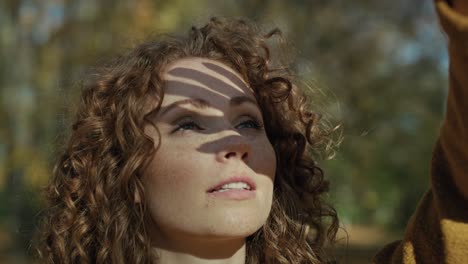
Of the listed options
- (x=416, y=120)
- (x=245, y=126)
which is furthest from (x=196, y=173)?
(x=416, y=120)

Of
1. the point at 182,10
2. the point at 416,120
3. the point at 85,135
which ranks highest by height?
the point at 85,135

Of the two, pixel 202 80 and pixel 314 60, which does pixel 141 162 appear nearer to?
pixel 202 80

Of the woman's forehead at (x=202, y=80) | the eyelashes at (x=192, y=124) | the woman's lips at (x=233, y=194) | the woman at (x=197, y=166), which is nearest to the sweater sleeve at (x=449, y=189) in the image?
the woman at (x=197, y=166)

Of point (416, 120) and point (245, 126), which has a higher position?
point (245, 126)

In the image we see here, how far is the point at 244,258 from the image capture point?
8.06 feet

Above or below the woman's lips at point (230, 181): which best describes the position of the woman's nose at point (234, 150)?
above

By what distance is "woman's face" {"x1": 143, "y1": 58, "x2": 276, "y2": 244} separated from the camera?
221 cm

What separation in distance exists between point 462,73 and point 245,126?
3.54 feet

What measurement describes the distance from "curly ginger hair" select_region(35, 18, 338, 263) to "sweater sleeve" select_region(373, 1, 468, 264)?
772 millimetres

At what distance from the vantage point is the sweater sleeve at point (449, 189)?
1.45 metres

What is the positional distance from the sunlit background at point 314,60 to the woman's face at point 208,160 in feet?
26.0

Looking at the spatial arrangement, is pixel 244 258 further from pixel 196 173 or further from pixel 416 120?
pixel 416 120

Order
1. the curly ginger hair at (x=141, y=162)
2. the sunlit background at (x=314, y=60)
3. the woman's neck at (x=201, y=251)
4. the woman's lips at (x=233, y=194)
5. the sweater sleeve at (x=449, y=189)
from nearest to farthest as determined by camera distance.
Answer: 1. the sweater sleeve at (x=449, y=189)
2. the woman's lips at (x=233, y=194)
3. the woman's neck at (x=201, y=251)
4. the curly ginger hair at (x=141, y=162)
5. the sunlit background at (x=314, y=60)

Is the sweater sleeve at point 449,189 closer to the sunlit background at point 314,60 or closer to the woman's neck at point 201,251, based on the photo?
the woman's neck at point 201,251
